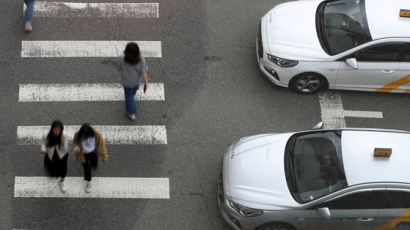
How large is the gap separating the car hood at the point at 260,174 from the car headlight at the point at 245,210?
64 mm

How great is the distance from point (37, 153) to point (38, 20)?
3.47 metres

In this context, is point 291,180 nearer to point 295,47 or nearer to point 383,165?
point 383,165

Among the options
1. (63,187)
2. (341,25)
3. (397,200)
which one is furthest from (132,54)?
(397,200)

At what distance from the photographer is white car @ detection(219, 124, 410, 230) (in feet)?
26.9

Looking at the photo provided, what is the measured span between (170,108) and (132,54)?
6.96 ft

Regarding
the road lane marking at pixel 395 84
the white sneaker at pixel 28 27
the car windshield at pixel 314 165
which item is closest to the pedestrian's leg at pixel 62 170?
the car windshield at pixel 314 165

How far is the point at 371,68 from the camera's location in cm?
1063

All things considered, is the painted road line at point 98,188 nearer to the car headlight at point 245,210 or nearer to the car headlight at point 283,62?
the car headlight at point 245,210

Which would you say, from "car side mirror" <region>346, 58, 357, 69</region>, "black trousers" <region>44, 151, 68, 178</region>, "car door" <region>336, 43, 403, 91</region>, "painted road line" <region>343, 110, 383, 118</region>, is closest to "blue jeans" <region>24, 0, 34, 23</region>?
"black trousers" <region>44, 151, 68, 178</region>

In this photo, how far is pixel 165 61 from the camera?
11477 mm

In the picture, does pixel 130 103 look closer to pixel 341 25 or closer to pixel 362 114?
pixel 341 25

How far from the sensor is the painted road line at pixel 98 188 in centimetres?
947

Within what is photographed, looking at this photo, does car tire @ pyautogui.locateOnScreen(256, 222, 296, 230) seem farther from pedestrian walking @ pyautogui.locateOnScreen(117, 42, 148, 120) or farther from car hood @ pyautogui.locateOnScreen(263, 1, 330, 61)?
car hood @ pyautogui.locateOnScreen(263, 1, 330, 61)

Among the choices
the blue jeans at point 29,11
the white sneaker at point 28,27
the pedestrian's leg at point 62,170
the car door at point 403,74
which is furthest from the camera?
the white sneaker at point 28,27
